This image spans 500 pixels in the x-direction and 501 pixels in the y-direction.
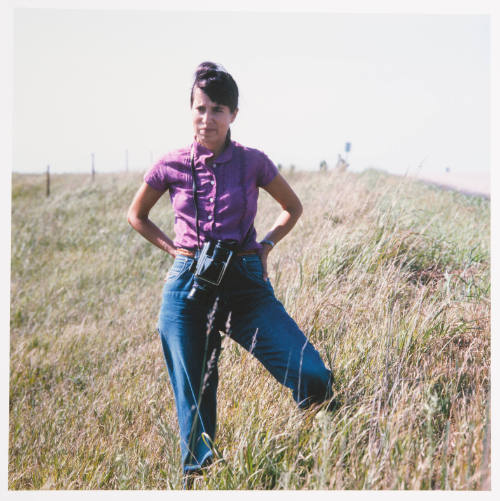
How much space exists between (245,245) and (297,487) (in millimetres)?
1041

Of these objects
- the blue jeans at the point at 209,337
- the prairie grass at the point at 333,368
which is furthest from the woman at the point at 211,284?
the prairie grass at the point at 333,368

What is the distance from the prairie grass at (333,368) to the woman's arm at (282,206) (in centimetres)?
62

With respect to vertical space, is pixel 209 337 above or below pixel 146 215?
below

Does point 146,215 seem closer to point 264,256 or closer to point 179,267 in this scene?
point 179,267

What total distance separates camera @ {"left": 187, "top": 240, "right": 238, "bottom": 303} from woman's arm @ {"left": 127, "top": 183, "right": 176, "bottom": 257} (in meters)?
0.32

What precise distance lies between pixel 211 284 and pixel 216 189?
0.41m

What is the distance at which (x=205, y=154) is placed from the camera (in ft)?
6.54

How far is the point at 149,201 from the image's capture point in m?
2.14

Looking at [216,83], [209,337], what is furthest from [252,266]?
[216,83]

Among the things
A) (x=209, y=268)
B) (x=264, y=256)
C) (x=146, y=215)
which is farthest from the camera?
(x=146, y=215)

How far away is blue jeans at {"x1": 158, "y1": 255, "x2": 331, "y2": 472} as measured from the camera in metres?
1.86

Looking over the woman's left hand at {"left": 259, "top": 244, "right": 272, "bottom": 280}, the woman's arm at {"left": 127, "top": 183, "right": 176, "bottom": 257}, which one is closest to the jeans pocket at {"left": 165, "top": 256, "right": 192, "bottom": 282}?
the woman's arm at {"left": 127, "top": 183, "right": 176, "bottom": 257}

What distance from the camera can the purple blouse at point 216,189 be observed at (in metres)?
1.96
